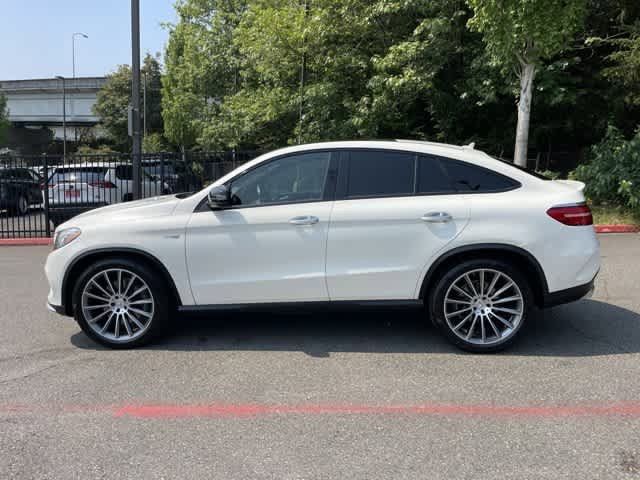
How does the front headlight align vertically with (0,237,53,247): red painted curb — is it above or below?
above

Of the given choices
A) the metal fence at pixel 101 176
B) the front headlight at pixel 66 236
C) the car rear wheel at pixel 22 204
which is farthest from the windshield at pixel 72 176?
the front headlight at pixel 66 236

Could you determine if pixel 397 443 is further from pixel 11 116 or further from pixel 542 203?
pixel 11 116

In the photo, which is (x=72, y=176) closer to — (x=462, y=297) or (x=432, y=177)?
(x=432, y=177)

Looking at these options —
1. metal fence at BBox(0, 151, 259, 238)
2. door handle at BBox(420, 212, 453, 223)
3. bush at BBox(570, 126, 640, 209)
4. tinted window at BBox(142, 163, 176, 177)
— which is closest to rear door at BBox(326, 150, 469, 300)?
door handle at BBox(420, 212, 453, 223)

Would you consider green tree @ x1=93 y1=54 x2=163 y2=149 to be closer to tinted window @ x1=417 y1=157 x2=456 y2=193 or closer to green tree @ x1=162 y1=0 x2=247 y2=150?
green tree @ x1=162 y1=0 x2=247 y2=150

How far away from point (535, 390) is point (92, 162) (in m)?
→ 11.7

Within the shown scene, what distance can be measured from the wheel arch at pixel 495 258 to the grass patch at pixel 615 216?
7.75m

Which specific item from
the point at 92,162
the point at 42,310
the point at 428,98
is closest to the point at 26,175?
the point at 92,162

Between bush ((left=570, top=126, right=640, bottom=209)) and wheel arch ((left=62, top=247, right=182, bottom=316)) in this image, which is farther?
bush ((left=570, top=126, right=640, bottom=209))

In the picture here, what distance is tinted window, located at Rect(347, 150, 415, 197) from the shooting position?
193 inches

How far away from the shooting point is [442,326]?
4.83 meters

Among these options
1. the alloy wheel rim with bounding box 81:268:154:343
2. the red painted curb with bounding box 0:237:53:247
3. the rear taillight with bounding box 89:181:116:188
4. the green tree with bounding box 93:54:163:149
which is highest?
the green tree with bounding box 93:54:163:149

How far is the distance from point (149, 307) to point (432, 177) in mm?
2703

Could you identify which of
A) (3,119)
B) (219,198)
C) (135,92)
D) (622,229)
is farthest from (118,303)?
(3,119)
